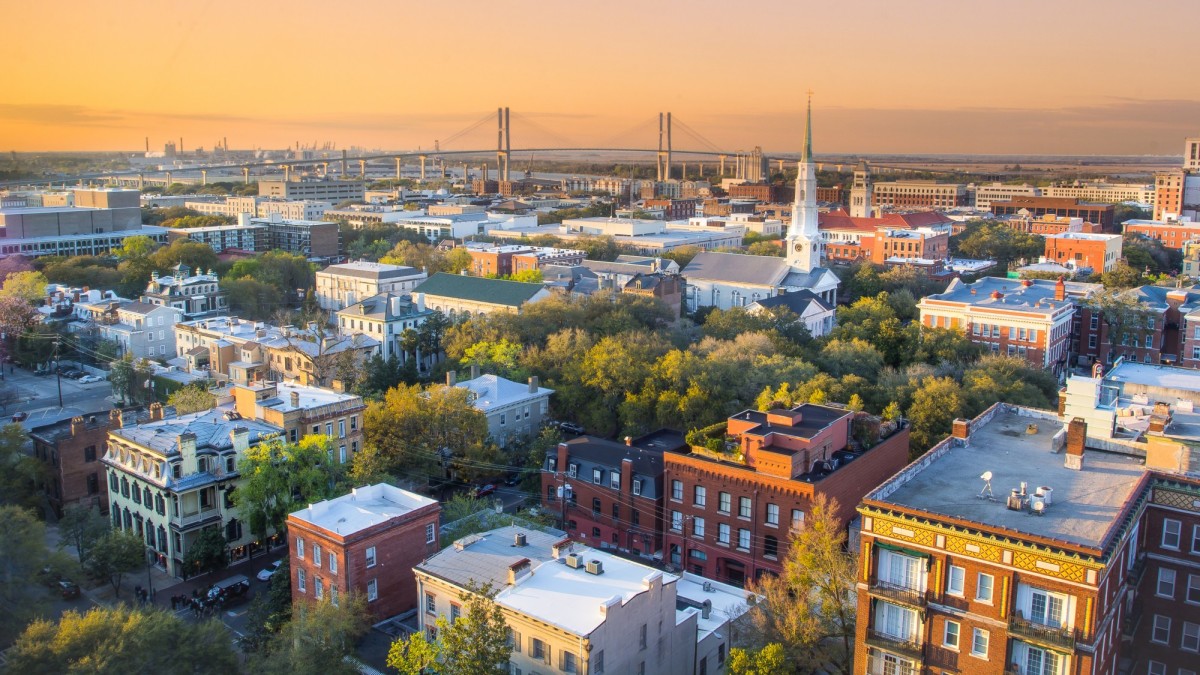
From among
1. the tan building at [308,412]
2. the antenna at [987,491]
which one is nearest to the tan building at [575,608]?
the antenna at [987,491]

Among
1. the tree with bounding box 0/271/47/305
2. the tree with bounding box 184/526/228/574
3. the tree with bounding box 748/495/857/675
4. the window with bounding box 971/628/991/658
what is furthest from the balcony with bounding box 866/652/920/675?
the tree with bounding box 0/271/47/305

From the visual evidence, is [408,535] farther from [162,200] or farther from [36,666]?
[162,200]

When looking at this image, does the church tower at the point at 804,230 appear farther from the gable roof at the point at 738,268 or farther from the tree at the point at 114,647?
the tree at the point at 114,647

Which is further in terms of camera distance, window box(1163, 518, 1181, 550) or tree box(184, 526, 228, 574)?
tree box(184, 526, 228, 574)

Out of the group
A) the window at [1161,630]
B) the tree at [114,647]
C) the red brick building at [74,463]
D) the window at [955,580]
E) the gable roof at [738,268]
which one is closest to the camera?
the window at [955,580]

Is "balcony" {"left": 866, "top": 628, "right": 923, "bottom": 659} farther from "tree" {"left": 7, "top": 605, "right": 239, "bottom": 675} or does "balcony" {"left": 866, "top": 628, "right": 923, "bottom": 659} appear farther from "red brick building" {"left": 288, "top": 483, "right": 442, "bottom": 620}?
"tree" {"left": 7, "top": 605, "right": 239, "bottom": 675}

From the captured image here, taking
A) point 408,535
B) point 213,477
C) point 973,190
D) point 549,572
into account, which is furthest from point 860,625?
point 973,190
